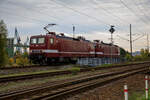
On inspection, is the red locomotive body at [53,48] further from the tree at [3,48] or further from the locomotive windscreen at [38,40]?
the tree at [3,48]

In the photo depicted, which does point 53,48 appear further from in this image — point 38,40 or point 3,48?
point 3,48

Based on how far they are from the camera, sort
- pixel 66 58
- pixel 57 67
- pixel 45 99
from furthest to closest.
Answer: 1. pixel 66 58
2. pixel 57 67
3. pixel 45 99

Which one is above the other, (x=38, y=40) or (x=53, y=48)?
(x=38, y=40)

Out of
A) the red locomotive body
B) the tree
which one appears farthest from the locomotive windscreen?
the tree

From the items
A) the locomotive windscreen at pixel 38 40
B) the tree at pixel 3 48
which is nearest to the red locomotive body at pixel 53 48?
the locomotive windscreen at pixel 38 40

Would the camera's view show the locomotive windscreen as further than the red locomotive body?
Yes

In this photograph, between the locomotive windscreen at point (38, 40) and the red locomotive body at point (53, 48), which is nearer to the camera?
the red locomotive body at point (53, 48)

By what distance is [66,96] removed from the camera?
811cm

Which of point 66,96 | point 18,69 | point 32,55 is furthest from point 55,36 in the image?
point 66,96

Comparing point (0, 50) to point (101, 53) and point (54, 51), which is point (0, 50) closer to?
point (54, 51)

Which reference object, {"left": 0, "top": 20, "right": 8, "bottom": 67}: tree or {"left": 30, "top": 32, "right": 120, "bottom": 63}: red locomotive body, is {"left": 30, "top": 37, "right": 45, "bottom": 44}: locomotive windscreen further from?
{"left": 0, "top": 20, "right": 8, "bottom": 67}: tree

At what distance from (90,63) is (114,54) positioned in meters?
18.6

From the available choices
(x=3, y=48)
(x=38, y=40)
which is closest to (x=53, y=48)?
(x=38, y=40)

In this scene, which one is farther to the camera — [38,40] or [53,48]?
[38,40]
